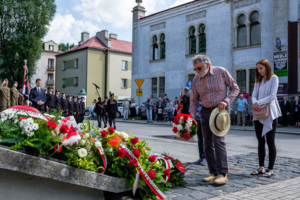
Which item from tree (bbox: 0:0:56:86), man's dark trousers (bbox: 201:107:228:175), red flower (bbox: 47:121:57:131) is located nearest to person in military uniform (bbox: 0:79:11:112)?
man's dark trousers (bbox: 201:107:228:175)

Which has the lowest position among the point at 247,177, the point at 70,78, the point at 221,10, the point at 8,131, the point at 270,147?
the point at 247,177

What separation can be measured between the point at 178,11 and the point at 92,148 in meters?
24.6

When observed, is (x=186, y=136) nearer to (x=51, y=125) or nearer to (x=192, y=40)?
(x=51, y=125)

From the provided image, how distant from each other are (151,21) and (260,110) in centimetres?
2519

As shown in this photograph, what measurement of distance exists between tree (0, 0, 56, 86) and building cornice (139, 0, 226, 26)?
13553 millimetres

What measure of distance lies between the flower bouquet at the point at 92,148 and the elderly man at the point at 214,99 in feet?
2.07

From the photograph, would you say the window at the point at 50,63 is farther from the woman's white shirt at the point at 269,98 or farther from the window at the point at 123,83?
the woman's white shirt at the point at 269,98

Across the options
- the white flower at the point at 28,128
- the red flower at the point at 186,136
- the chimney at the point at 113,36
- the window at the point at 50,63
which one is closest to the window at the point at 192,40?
the red flower at the point at 186,136

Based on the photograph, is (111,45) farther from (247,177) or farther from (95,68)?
(247,177)

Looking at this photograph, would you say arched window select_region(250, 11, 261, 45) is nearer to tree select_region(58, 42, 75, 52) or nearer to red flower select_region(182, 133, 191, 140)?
red flower select_region(182, 133, 191, 140)

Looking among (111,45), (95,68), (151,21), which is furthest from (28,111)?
(111,45)

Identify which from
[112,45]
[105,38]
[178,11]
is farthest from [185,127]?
[112,45]

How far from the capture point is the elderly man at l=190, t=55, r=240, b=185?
4.63m

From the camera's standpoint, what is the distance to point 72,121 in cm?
387
